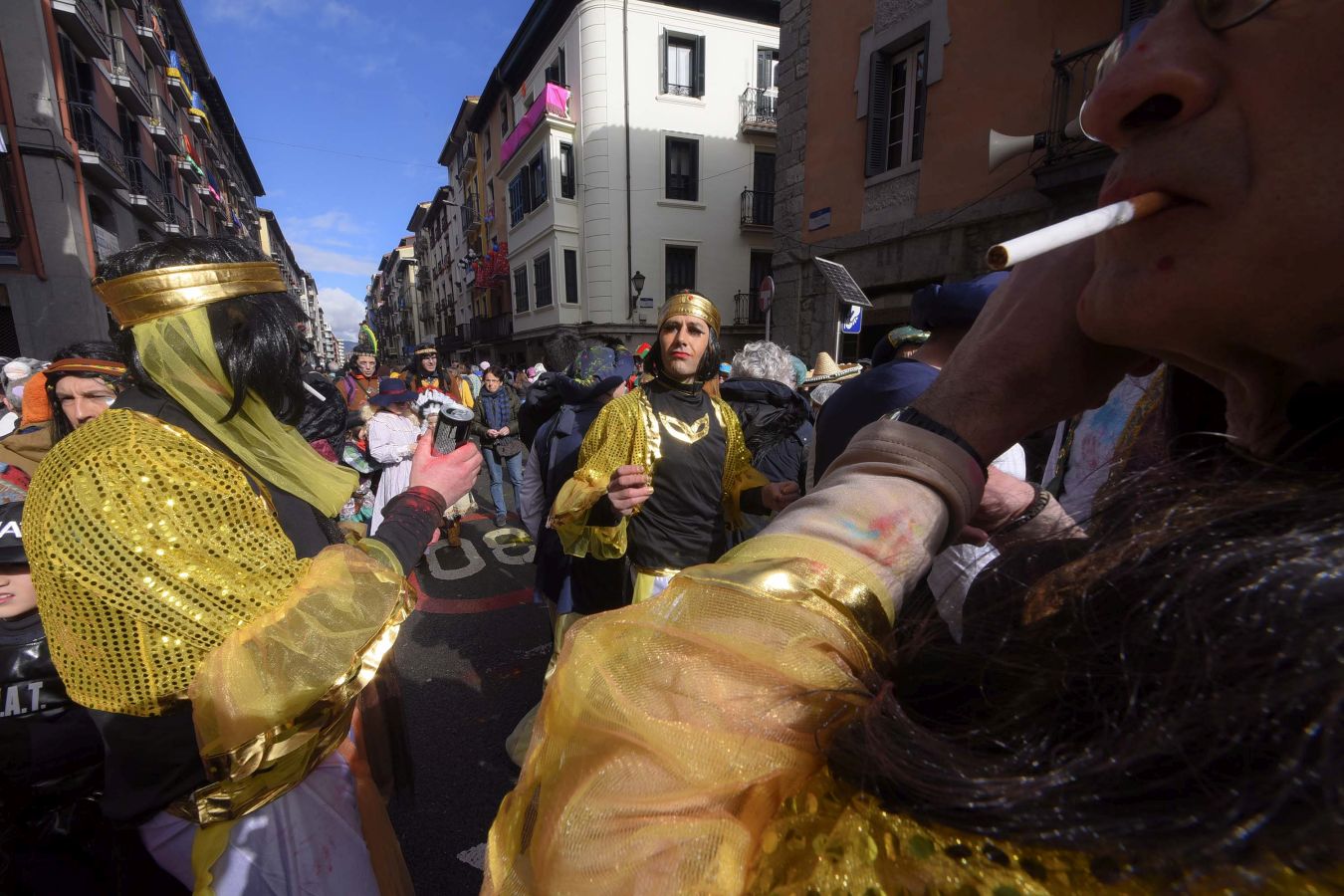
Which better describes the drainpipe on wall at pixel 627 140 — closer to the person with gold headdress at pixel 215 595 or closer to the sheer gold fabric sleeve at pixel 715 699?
the person with gold headdress at pixel 215 595

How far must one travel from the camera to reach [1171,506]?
18.9 inches

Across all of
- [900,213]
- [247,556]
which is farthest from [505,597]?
[900,213]

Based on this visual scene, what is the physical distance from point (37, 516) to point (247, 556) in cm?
34

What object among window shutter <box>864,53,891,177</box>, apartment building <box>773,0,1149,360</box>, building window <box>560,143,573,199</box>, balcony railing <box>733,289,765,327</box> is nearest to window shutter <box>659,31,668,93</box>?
building window <box>560,143,573,199</box>

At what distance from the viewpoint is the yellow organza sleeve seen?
2.41 m

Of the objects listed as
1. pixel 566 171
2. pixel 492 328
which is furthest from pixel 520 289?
pixel 566 171

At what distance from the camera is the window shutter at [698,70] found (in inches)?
683

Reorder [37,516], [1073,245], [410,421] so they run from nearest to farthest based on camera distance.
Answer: [1073,245]
[37,516]
[410,421]

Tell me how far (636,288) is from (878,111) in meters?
9.89

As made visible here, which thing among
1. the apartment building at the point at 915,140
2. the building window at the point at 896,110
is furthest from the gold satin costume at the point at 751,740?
the building window at the point at 896,110

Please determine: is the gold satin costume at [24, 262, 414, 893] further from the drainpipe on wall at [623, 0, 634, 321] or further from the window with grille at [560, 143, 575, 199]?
the window with grille at [560, 143, 575, 199]

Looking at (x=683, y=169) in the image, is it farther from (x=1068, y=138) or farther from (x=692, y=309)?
(x=692, y=309)

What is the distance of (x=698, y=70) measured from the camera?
17.5m

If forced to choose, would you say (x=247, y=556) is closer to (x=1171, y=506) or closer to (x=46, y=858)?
(x=46, y=858)
